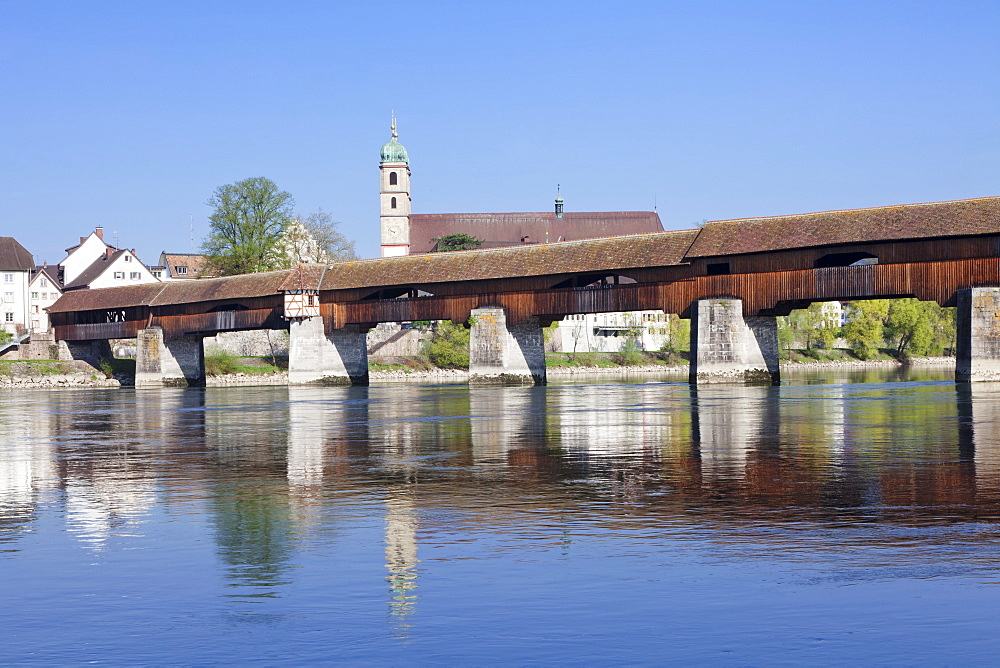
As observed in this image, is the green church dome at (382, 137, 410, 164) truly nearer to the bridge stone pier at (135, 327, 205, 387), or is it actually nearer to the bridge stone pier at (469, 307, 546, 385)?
the bridge stone pier at (135, 327, 205, 387)

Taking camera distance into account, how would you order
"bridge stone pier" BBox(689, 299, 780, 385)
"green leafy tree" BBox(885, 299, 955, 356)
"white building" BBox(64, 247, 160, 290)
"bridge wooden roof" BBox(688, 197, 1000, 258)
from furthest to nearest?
"green leafy tree" BBox(885, 299, 955, 356)
"white building" BBox(64, 247, 160, 290)
"bridge stone pier" BBox(689, 299, 780, 385)
"bridge wooden roof" BBox(688, 197, 1000, 258)

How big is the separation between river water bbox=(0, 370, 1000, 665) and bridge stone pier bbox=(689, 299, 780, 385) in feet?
99.4

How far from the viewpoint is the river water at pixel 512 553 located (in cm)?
675

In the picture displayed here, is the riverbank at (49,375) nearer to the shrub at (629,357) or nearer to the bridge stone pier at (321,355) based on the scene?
the bridge stone pier at (321,355)

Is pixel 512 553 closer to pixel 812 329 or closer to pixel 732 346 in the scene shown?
pixel 732 346

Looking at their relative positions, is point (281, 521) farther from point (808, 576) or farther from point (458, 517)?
point (808, 576)

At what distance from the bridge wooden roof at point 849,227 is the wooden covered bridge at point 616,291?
76 mm

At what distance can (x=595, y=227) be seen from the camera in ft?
425

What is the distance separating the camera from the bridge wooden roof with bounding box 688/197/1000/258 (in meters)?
45.2

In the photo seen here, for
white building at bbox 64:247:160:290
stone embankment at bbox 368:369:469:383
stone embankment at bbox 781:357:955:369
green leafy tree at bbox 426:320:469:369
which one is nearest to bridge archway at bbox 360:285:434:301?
stone embankment at bbox 368:369:469:383

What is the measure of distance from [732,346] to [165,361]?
39329mm

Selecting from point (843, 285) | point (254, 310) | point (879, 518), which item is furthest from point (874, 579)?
point (254, 310)

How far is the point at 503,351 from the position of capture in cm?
5753

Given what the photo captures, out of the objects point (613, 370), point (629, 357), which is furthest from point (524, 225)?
point (613, 370)
